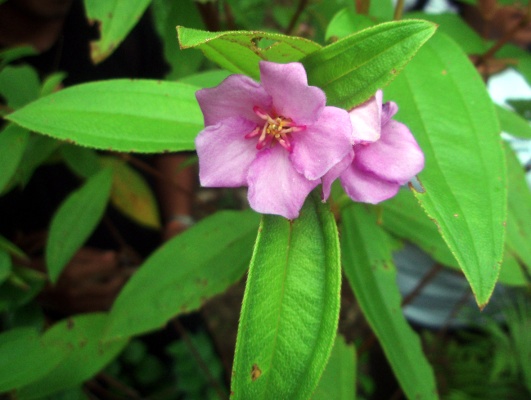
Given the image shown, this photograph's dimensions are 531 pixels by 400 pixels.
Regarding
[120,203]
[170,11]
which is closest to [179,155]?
[120,203]

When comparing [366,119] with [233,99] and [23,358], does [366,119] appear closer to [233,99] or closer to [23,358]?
[233,99]

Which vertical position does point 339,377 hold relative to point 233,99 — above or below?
below

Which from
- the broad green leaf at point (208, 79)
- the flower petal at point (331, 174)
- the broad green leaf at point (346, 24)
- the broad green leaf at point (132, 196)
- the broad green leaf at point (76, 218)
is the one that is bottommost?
the broad green leaf at point (132, 196)

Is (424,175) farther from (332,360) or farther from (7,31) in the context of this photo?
(7,31)

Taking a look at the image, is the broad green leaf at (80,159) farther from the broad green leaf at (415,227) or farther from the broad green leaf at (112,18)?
the broad green leaf at (415,227)

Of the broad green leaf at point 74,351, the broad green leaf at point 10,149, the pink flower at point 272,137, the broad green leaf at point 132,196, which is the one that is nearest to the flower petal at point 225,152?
the pink flower at point 272,137

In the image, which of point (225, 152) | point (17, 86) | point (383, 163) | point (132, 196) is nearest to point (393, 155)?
point (383, 163)

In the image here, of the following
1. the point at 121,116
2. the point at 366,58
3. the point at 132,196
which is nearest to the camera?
the point at 366,58
